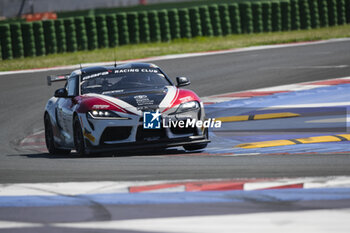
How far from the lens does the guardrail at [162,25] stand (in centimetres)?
2522

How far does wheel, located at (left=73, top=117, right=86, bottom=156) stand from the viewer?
930 cm

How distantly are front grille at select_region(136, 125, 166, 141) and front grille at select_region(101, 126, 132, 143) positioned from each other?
13 cm

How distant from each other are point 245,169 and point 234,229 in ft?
7.08

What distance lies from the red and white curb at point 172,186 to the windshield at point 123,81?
362 centimetres

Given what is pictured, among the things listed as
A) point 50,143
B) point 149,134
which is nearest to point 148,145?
point 149,134

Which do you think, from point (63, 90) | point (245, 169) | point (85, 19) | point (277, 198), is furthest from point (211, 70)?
point (277, 198)

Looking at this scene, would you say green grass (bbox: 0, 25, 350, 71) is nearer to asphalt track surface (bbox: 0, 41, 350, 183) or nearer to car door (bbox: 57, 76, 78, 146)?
asphalt track surface (bbox: 0, 41, 350, 183)

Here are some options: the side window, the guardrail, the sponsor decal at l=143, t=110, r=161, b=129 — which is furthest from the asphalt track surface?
the guardrail

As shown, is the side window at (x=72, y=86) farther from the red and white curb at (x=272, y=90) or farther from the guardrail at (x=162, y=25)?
the guardrail at (x=162, y=25)

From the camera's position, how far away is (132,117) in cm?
884

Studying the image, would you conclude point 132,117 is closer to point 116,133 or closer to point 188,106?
point 116,133

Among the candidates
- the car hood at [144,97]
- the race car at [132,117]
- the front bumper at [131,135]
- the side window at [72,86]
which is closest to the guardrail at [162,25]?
the side window at [72,86]

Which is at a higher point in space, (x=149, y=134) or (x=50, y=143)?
(x=149, y=134)

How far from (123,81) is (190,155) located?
1.93 meters
